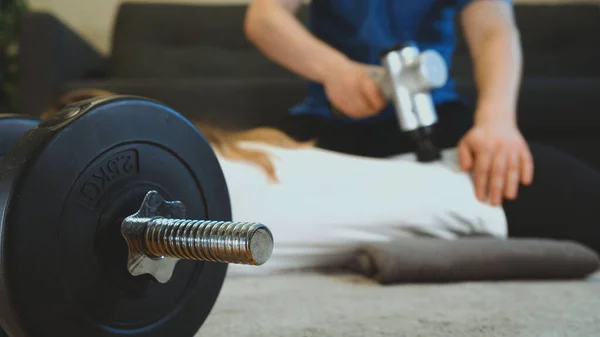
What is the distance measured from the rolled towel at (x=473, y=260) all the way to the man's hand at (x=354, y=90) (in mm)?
278

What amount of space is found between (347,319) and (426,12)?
83cm

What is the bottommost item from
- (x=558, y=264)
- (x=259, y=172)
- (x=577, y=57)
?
(x=577, y=57)

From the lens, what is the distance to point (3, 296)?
0.38 m

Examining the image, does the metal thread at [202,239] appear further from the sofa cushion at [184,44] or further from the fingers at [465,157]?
the sofa cushion at [184,44]

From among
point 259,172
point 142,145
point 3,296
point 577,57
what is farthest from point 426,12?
point 577,57

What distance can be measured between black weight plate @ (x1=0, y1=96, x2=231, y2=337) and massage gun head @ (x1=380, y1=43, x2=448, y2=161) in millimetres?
577

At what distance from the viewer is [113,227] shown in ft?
1.43

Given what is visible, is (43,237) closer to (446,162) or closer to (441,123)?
(446,162)

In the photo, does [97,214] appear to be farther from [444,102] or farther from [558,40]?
[558,40]

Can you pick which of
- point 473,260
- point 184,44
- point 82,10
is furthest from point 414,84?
point 82,10

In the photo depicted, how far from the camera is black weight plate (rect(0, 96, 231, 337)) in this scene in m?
0.39

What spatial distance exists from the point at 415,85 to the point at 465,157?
145 millimetres

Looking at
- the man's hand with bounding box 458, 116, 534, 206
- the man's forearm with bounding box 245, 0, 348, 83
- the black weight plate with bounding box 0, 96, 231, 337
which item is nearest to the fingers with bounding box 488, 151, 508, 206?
the man's hand with bounding box 458, 116, 534, 206

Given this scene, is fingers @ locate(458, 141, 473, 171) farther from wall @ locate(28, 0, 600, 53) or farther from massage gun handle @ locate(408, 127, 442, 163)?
wall @ locate(28, 0, 600, 53)
